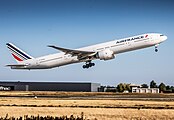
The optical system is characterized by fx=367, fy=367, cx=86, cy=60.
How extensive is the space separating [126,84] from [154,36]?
3950 inches

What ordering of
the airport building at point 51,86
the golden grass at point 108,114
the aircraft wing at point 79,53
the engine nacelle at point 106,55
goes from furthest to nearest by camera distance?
1. the airport building at point 51,86
2. the aircraft wing at point 79,53
3. the engine nacelle at point 106,55
4. the golden grass at point 108,114

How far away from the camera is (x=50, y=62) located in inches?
3214

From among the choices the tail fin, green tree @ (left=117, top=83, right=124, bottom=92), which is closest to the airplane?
the tail fin

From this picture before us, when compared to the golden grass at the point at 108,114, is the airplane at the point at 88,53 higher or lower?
higher

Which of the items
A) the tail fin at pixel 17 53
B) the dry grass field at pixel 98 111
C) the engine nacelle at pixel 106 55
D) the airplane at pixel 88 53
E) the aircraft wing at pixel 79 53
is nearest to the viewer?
the dry grass field at pixel 98 111

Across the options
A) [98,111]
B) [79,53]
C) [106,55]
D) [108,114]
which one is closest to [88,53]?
[79,53]

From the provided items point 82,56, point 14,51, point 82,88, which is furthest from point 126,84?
point 82,56

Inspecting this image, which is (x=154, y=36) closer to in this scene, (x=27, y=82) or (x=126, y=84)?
(x=126, y=84)

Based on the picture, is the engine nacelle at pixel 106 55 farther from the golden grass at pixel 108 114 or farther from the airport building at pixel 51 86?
the airport building at pixel 51 86

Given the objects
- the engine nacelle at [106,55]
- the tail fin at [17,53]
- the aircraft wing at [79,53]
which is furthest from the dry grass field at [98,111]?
the tail fin at [17,53]

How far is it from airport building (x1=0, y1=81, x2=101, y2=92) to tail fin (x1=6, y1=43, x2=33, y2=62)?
74.8m

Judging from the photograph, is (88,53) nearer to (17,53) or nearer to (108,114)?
(17,53)

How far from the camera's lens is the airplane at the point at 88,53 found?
67.2m

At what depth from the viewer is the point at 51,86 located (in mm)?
170375
